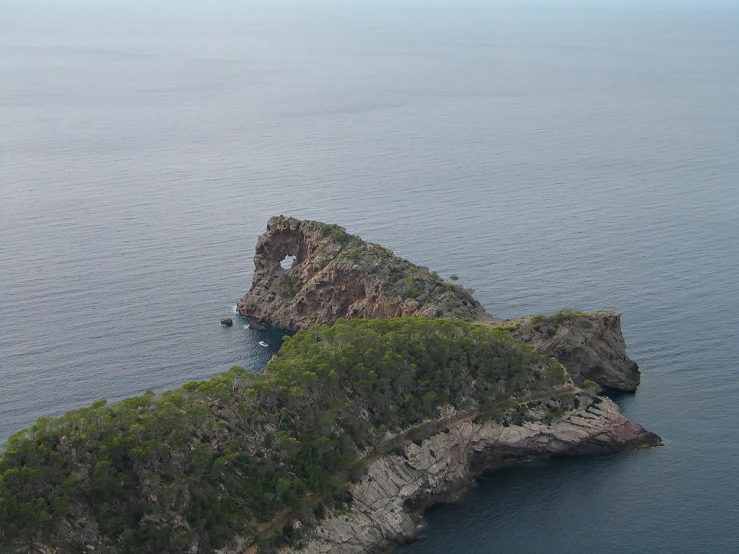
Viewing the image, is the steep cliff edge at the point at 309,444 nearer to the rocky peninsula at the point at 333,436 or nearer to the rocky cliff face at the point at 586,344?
the rocky peninsula at the point at 333,436

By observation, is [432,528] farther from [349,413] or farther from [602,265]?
[602,265]

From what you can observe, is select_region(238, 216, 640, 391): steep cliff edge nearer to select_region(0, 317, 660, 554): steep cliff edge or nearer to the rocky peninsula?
the rocky peninsula

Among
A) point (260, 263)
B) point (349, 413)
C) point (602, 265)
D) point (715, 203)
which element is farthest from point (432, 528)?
point (715, 203)

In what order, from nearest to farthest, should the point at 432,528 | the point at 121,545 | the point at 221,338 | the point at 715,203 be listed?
1. the point at 121,545
2. the point at 432,528
3. the point at 221,338
4. the point at 715,203

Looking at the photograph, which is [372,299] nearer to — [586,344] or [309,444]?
[586,344]

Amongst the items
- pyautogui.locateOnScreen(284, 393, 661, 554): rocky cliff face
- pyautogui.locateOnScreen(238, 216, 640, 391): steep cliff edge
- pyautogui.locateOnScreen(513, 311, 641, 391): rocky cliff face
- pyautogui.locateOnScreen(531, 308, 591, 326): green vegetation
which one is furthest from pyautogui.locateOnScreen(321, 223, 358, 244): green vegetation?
pyautogui.locateOnScreen(284, 393, 661, 554): rocky cliff face

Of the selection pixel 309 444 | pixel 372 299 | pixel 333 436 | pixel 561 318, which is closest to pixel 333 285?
pixel 372 299
